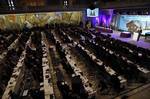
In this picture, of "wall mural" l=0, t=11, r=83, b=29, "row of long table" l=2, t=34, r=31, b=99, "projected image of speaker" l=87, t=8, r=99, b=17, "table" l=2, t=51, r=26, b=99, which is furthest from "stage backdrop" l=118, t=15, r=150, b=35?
"table" l=2, t=51, r=26, b=99

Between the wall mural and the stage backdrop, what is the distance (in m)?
9.73

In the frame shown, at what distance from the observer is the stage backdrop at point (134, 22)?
108ft

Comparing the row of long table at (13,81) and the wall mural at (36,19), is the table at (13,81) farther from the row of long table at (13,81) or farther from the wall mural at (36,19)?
the wall mural at (36,19)

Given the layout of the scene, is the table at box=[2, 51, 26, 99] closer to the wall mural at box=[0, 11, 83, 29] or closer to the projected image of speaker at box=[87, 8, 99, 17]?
the wall mural at box=[0, 11, 83, 29]

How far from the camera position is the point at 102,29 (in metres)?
39.6

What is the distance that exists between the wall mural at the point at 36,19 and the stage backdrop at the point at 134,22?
9.73 metres

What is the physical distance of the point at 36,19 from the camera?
4281 centimetres

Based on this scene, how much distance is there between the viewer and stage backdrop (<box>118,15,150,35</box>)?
32.9 m

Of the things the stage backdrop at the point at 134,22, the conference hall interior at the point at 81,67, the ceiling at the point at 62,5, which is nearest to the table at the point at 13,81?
the conference hall interior at the point at 81,67

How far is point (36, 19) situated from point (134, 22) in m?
20.1

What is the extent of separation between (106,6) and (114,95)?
25.0 m

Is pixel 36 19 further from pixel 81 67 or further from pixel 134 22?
pixel 81 67

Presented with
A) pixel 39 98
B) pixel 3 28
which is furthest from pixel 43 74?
pixel 3 28

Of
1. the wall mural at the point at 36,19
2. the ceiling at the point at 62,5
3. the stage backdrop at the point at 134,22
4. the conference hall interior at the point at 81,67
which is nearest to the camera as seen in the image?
the conference hall interior at the point at 81,67
